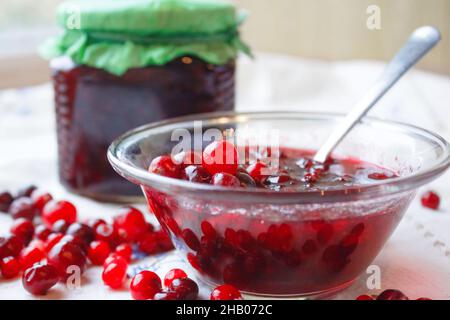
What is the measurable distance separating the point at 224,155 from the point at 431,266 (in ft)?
1.04

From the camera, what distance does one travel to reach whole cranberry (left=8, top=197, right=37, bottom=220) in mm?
1016

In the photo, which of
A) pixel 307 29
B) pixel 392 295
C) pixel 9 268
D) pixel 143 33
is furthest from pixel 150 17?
pixel 307 29

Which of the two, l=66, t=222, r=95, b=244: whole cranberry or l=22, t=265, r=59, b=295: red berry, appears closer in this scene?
l=22, t=265, r=59, b=295: red berry

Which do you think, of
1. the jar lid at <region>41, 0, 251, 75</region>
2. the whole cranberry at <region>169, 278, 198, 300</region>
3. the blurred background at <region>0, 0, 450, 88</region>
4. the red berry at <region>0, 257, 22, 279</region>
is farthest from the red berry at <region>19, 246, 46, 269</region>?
the blurred background at <region>0, 0, 450, 88</region>

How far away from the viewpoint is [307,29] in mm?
2309

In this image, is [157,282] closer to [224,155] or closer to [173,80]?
[224,155]

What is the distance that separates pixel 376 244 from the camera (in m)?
0.73

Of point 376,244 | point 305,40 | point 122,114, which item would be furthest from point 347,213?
point 305,40

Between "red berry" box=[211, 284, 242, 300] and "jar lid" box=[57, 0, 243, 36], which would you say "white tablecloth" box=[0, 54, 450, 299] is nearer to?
"red berry" box=[211, 284, 242, 300]

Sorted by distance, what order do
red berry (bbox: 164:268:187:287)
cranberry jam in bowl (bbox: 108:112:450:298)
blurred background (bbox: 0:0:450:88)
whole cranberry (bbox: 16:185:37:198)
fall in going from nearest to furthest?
cranberry jam in bowl (bbox: 108:112:450:298)
red berry (bbox: 164:268:187:287)
whole cranberry (bbox: 16:185:37:198)
blurred background (bbox: 0:0:450:88)

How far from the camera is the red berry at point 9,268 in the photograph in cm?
81

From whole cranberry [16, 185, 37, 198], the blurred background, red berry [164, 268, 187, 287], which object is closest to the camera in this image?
red berry [164, 268, 187, 287]

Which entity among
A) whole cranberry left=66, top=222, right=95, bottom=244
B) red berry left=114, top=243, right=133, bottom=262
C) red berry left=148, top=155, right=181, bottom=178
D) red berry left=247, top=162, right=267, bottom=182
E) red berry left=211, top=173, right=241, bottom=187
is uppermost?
red berry left=211, top=173, right=241, bottom=187

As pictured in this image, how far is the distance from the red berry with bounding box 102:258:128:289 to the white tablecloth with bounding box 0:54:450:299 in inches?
0.5
